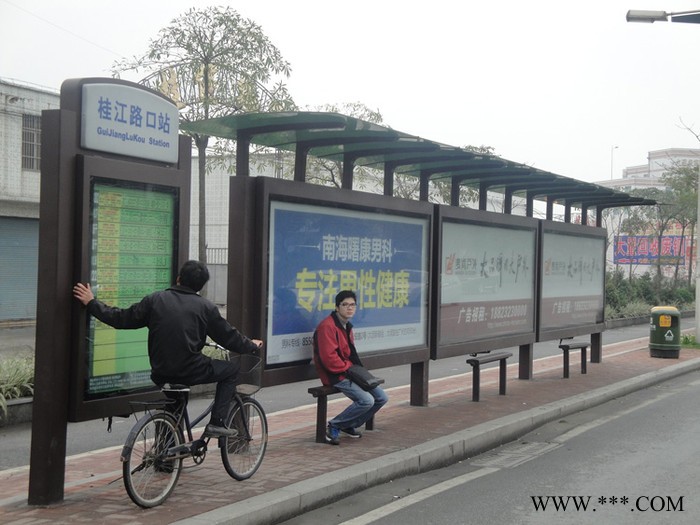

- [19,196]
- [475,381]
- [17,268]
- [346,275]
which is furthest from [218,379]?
[19,196]

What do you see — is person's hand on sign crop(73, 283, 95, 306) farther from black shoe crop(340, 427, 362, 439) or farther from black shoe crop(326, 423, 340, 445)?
black shoe crop(340, 427, 362, 439)

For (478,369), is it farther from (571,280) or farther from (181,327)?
(181,327)

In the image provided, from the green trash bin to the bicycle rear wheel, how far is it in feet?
44.2

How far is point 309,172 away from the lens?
28109mm

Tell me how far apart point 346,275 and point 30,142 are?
1923cm

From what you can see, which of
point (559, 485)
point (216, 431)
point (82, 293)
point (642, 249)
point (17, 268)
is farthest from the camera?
point (642, 249)

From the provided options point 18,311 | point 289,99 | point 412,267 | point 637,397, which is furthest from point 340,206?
point 18,311

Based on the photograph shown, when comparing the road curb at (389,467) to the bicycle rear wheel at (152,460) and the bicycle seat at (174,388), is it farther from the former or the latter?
the bicycle seat at (174,388)

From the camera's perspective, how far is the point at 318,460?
25.0ft

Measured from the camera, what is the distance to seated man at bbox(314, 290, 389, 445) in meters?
8.39

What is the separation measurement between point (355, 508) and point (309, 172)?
22111 millimetres

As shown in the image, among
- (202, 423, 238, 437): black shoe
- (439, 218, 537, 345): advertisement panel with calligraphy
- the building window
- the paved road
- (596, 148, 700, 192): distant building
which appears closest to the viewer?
the paved road

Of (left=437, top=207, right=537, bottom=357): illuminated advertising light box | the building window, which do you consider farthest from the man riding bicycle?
the building window

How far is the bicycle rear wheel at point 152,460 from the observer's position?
18.8 ft
